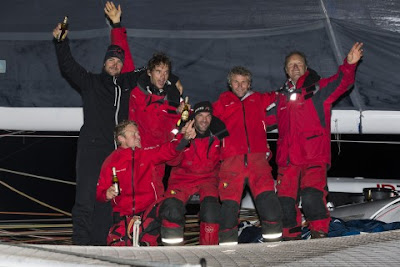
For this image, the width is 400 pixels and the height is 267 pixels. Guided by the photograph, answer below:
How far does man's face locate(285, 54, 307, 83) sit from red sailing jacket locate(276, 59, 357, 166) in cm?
5

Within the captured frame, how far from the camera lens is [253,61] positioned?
249 inches

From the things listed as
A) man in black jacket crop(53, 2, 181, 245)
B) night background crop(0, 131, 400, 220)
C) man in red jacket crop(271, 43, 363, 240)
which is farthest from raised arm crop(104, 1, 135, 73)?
night background crop(0, 131, 400, 220)

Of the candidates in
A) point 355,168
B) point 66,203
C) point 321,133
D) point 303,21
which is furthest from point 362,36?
point 355,168

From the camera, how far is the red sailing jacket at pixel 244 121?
4.96 m

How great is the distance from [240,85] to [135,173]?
42.6 inches

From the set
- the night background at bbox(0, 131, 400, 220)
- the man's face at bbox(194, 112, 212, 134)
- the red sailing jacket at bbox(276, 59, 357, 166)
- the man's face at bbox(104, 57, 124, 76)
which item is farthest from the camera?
the night background at bbox(0, 131, 400, 220)

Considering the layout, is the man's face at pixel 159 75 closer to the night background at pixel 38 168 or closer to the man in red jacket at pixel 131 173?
the man in red jacket at pixel 131 173

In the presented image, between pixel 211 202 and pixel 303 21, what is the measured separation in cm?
230

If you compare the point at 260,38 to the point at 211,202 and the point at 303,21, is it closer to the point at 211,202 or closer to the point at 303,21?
the point at 303,21

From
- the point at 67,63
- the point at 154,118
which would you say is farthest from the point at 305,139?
the point at 67,63

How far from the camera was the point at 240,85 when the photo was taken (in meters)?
5.12

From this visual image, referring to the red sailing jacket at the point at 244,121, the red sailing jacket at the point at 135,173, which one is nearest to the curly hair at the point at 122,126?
the red sailing jacket at the point at 135,173

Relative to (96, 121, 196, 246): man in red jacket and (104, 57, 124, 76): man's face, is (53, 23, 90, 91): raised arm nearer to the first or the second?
(104, 57, 124, 76): man's face

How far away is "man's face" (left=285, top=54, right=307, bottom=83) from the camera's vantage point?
516 centimetres
